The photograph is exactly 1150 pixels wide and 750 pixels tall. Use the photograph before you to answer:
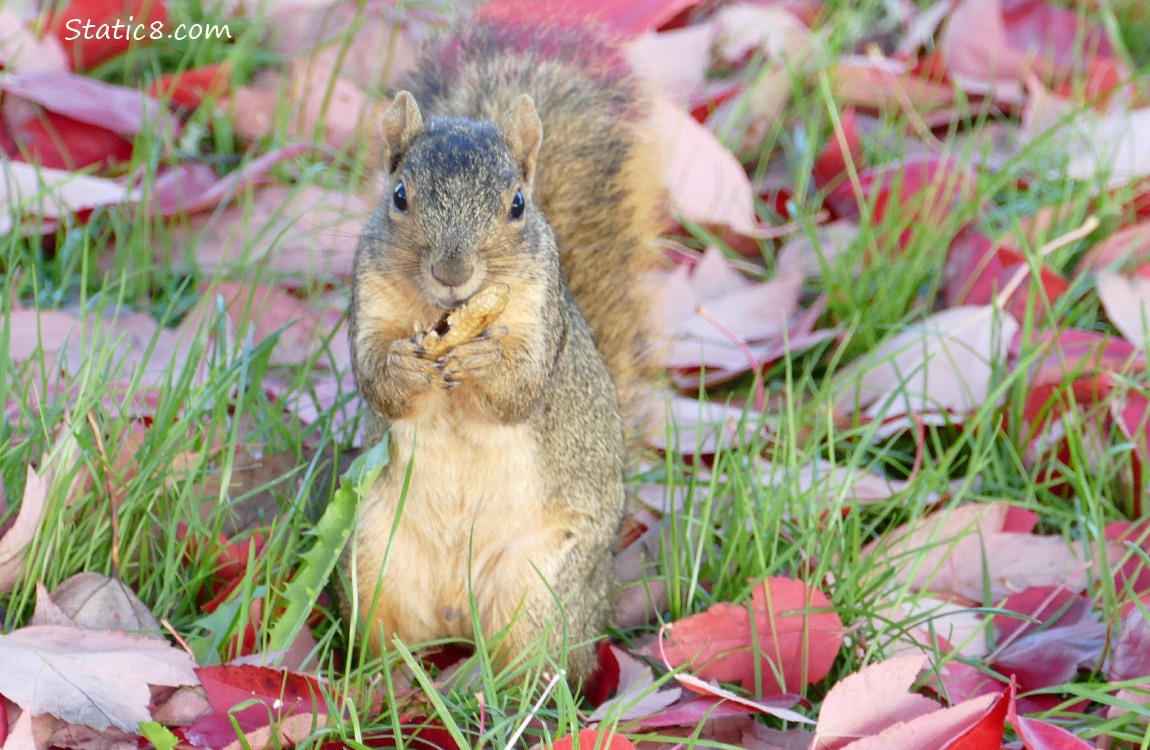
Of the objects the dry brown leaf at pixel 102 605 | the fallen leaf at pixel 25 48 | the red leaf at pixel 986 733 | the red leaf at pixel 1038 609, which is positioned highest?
the fallen leaf at pixel 25 48

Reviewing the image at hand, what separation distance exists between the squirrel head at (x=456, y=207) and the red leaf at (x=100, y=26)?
3.46ft

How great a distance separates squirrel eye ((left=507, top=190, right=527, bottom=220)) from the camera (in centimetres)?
141

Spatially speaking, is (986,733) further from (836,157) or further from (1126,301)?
(836,157)

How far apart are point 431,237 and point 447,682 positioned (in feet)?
1.43

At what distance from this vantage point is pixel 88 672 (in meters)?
1.26

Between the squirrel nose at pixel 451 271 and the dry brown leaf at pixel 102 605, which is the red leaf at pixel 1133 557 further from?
the dry brown leaf at pixel 102 605

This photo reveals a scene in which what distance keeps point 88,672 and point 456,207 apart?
0.54 metres

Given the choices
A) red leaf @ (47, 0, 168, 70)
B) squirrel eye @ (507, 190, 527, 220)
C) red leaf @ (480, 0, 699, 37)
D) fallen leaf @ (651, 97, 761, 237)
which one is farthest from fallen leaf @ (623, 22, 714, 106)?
squirrel eye @ (507, 190, 527, 220)

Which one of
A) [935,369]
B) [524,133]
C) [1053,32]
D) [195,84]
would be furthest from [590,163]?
[1053,32]

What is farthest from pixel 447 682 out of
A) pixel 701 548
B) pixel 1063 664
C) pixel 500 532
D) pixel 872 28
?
pixel 872 28

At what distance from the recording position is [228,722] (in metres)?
1.26

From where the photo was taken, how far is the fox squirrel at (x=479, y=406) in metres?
1.38

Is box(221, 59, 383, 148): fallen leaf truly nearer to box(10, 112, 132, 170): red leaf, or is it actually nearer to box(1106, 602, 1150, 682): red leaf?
box(10, 112, 132, 170): red leaf

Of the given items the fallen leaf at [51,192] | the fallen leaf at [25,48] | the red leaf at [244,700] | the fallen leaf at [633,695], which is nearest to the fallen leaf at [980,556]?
the fallen leaf at [633,695]
